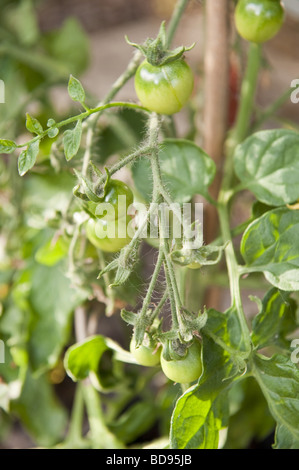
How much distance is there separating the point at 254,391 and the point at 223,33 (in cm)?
52

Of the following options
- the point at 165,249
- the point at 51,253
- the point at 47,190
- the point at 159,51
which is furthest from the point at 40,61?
the point at 165,249

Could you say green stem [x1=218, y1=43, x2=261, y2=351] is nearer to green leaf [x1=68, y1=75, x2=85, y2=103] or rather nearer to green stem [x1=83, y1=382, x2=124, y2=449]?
green leaf [x1=68, y1=75, x2=85, y2=103]

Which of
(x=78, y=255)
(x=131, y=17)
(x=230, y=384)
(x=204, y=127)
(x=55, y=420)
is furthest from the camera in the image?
(x=131, y=17)

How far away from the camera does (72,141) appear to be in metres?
0.42

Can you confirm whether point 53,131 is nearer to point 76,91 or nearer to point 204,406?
point 76,91

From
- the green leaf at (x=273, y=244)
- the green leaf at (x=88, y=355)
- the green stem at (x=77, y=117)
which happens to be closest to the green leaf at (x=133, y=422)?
the green leaf at (x=88, y=355)

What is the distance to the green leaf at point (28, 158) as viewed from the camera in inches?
16.1

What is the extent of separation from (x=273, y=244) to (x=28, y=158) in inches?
9.5

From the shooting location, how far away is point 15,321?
76 cm

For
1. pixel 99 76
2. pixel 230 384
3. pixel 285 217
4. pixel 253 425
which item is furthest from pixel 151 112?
pixel 99 76

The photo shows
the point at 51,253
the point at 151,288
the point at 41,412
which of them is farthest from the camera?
the point at 41,412

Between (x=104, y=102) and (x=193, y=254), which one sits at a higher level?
(x=104, y=102)

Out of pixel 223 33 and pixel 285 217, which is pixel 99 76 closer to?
pixel 223 33

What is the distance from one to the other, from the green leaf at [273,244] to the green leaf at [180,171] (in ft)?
0.31
